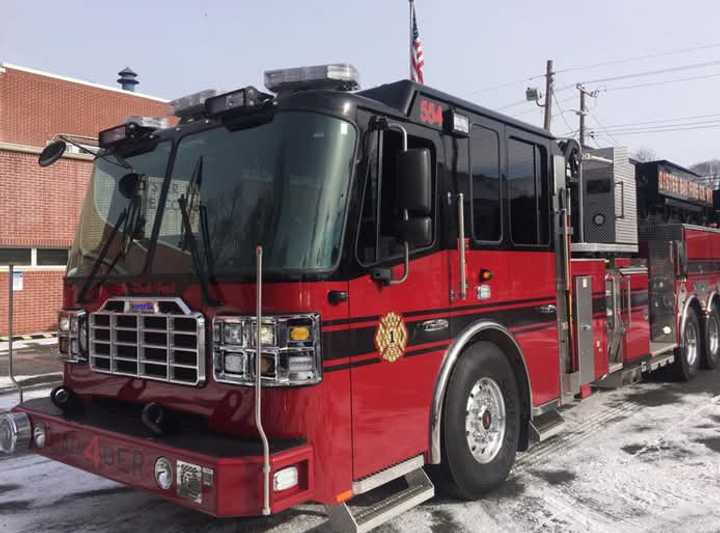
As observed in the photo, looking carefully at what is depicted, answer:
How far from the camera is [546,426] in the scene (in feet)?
17.0

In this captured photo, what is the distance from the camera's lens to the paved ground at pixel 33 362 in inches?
371

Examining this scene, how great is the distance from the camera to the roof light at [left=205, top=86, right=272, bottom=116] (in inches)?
133

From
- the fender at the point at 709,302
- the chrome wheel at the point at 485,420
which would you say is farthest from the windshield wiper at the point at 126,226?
the fender at the point at 709,302

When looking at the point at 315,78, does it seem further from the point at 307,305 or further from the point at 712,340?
the point at 712,340

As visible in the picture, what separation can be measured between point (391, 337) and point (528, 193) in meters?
2.10

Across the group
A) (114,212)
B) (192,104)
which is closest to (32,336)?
(114,212)

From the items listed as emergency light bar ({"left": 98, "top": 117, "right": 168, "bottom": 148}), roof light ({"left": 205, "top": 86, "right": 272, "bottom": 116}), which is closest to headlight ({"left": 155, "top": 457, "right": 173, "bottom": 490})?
roof light ({"left": 205, "top": 86, "right": 272, "bottom": 116})

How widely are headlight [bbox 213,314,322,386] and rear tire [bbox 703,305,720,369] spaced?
758 centimetres

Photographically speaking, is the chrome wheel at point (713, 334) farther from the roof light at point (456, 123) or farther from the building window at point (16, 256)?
the building window at point (16, 256)

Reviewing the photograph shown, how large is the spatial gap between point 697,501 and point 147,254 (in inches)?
152

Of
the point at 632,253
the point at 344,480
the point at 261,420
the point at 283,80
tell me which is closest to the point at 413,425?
the point at 344,480

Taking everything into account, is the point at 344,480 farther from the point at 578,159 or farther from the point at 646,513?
the point at 578,159

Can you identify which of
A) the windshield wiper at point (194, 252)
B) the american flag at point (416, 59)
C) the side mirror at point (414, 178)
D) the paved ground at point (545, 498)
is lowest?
the paved ground at point (545, 498)

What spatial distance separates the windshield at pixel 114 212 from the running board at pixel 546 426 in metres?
3.02
